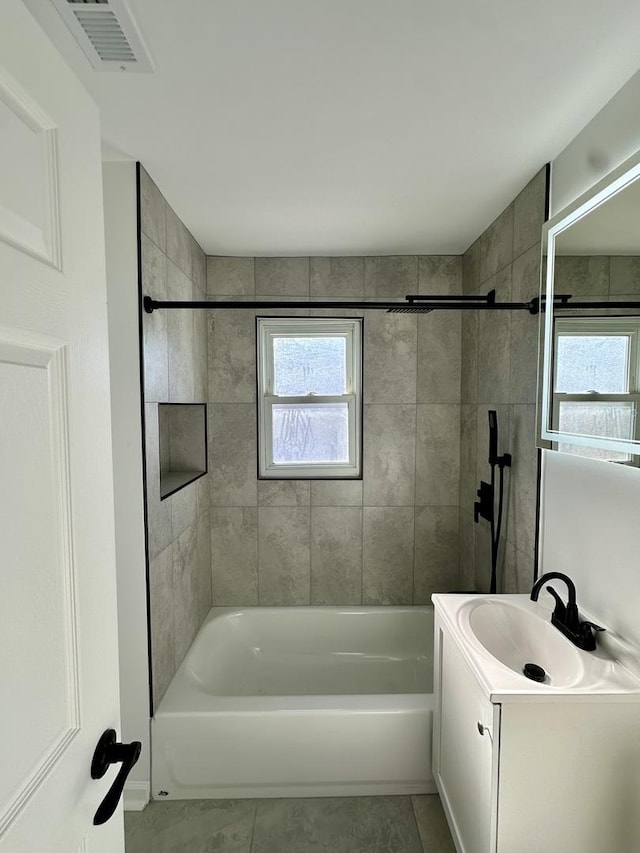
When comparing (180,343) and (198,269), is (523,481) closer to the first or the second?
(180,343)

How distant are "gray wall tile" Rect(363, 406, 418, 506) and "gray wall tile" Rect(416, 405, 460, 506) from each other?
0.04 metres

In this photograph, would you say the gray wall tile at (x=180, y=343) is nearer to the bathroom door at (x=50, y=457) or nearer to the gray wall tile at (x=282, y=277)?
the gray wall tile at (x=282, y=277)

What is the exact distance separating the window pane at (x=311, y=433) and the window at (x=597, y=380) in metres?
1.53

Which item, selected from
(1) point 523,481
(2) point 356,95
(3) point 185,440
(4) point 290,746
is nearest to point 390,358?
(1) point 523,481

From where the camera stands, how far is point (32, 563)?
59 cm

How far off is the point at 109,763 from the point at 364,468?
233 centimetres

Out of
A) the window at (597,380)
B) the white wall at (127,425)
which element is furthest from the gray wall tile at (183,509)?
the window at (597,380)

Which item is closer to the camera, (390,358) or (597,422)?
(597,422)

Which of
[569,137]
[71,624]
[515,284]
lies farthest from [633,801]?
[569,137]

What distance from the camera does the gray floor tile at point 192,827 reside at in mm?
1773

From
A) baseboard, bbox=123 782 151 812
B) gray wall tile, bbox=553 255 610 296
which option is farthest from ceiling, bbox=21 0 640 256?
baseboard, bbox=123 782 151 812

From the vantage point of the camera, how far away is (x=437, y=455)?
9.77 feet

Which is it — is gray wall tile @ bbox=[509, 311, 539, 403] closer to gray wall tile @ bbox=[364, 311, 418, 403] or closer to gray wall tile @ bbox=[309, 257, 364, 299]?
gray wall tile @ bbox=[364, 311, 418, 403]

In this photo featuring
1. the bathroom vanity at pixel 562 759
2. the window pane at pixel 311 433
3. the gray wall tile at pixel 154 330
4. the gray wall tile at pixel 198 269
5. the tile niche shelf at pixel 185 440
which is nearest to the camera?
the bathroom vanity at pixel 562 759
